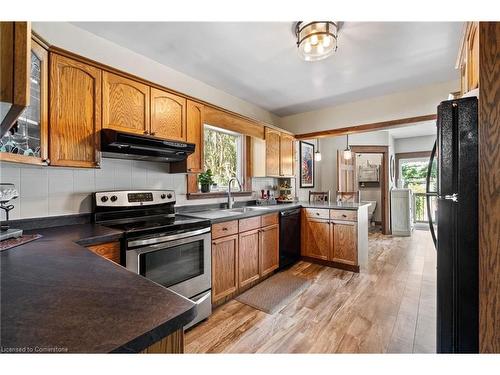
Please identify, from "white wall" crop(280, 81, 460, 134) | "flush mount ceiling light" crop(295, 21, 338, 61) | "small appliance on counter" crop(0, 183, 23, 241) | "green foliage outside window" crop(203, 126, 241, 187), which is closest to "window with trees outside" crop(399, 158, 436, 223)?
"white wall" crop(280, 81, 460, 134)

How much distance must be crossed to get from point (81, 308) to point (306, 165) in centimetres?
470

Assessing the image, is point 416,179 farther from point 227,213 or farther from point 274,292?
point 227,213

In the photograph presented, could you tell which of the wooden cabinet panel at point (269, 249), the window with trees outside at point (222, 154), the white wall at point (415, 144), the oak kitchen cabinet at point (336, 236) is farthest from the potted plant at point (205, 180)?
the white wall at point (415, 144)

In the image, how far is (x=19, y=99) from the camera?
0.53m

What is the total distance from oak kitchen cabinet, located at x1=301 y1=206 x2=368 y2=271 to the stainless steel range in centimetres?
188

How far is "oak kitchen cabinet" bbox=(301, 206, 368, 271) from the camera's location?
314cm

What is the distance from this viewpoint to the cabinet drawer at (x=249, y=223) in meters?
2.54

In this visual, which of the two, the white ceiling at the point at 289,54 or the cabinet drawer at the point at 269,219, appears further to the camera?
the cabinet drawer at the point at 269,219

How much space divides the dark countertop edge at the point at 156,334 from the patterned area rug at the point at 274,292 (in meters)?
1.82

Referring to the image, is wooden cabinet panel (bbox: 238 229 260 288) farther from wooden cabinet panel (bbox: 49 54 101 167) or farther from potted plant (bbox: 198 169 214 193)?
wooden cabinet panel (bbox: 49 54 101 167)

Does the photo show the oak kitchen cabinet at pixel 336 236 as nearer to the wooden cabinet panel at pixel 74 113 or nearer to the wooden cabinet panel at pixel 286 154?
the wooden cabinet panel at pixel 286 154

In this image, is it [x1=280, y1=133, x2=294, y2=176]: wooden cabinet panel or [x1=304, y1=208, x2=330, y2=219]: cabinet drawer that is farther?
[x1=280, y1=133, x2=294, y2=176]: wooden cabinet panel

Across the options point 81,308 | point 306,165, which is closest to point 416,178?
point 306,165

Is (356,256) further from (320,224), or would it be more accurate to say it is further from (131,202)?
(131,202)
